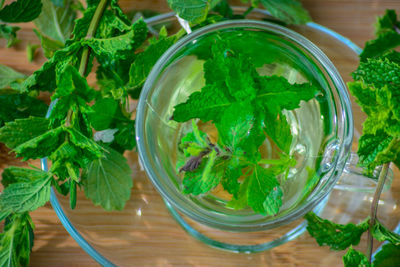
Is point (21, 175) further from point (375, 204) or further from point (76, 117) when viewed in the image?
point (375, 204)

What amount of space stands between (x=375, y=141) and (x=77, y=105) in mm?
317

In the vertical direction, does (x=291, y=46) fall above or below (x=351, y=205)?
above

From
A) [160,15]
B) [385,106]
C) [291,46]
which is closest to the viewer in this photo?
[385,106]

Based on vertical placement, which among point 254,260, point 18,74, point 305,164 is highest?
point 18,74

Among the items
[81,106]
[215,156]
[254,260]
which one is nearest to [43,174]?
[81,106]

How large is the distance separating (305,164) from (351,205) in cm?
10

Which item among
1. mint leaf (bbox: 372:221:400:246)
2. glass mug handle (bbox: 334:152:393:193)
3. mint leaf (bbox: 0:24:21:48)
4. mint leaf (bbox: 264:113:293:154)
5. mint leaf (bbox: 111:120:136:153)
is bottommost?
mint leaf (bbox: 372:221:400:246)

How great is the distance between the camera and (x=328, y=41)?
672mm

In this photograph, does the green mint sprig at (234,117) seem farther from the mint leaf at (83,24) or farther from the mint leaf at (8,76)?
the mint leaf at (8,76)

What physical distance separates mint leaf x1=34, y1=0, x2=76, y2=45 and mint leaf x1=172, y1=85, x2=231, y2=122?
0.93 feet

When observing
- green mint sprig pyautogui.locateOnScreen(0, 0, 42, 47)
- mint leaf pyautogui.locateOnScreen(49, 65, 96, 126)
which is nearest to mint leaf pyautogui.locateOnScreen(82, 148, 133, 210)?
mint leaf pyautogui.locateOnScreen(49, 65, 96, 126)

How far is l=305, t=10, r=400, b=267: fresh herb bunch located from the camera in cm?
→ 47

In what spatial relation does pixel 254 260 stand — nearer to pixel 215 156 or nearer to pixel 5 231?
pixel 215 156

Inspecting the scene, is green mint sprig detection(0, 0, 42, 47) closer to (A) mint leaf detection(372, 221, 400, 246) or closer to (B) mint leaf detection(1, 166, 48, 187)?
(B) mint leaf detection(1, 166, 48, 187)
